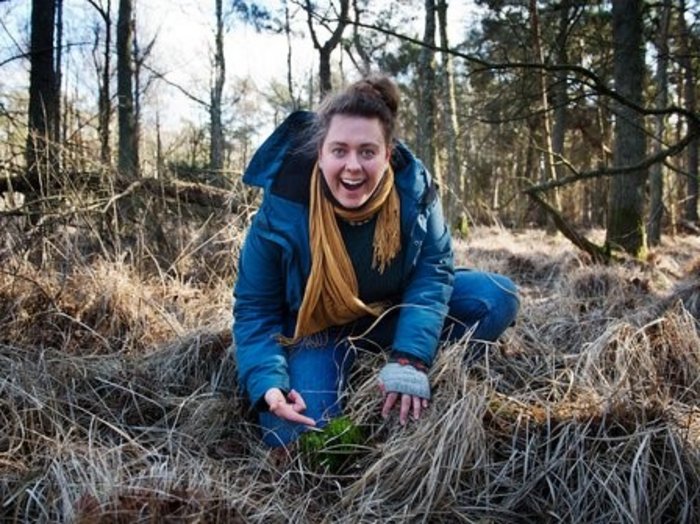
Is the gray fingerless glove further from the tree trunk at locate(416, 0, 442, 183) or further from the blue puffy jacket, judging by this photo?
the tree trunk at locate(416, 0, 442, 183)

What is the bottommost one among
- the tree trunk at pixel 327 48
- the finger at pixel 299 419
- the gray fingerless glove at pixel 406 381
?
the finger at pixel 299 419

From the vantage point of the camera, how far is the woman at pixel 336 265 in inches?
77.9

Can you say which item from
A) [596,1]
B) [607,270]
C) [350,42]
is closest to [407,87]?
[350,42]

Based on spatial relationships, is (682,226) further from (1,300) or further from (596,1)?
(1,300)

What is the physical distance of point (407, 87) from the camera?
54.7ft

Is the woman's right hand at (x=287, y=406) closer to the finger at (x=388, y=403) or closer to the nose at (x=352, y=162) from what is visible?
the finger at (x=388, y=403)

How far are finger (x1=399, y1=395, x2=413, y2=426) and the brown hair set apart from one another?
0.86 meters

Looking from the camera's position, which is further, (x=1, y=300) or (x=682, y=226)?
(x=682, y=226)

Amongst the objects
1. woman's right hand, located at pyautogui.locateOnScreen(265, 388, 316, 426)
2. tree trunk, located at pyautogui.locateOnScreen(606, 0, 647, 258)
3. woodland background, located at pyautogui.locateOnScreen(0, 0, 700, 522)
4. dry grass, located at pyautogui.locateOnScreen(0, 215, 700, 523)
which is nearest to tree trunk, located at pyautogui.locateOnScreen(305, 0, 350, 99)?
tree trunk, located at pyautogui.locateOnScreen(606, 0, 647, 258)

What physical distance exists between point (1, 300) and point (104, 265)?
0.50 meters

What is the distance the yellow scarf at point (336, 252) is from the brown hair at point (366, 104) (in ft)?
0.48

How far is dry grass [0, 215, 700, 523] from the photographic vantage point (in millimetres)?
1529

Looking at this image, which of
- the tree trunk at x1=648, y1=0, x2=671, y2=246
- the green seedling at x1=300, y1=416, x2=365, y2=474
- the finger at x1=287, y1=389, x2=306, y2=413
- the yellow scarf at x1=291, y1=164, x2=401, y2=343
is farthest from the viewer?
the tree trunk at x1=648, y1=0, x2=671, y2=246

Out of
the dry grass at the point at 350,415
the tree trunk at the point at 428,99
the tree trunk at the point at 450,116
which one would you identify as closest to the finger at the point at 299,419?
the dry grass at the point at 350,415
